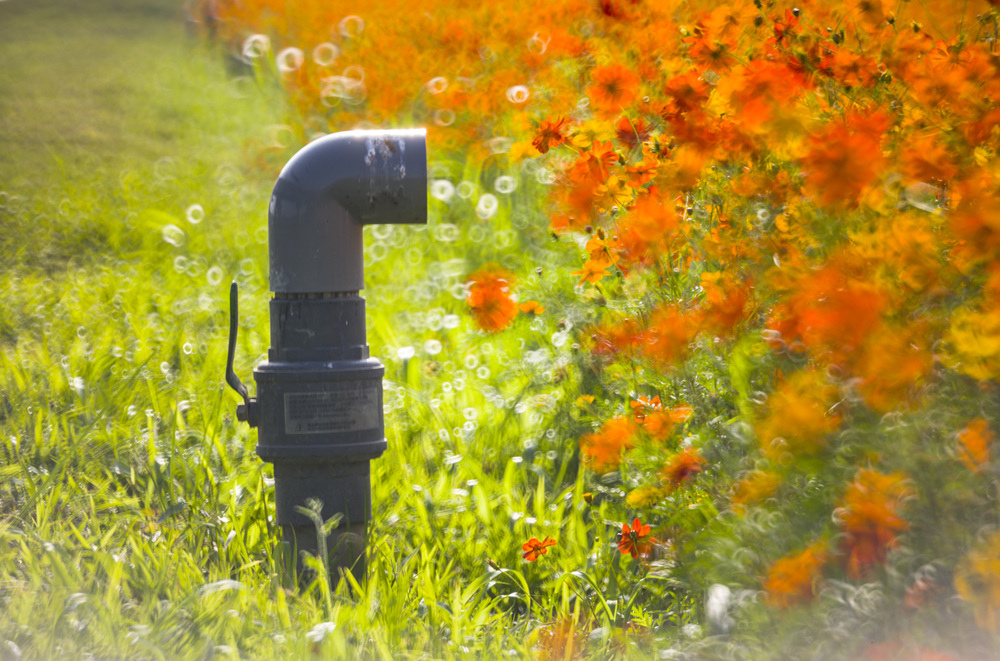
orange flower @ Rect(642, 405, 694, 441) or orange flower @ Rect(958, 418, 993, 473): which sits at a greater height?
orange flower @ Rect(958, 418, 993, 473)

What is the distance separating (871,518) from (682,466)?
0.44m

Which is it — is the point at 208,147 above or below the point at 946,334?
above

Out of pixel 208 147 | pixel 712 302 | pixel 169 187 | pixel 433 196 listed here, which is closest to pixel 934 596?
pixel 712 302

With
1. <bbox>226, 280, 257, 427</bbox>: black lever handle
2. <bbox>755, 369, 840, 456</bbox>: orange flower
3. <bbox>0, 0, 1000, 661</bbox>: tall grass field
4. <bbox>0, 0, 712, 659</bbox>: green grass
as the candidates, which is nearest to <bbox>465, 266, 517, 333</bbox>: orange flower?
<bbox>0, 0, 1000, 661</bbox>: tall grass field

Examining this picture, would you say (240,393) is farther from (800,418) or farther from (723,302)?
(800,418)

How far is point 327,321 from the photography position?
2096 millimetres

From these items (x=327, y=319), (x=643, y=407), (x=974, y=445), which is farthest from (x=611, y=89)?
(x=974, y=445)

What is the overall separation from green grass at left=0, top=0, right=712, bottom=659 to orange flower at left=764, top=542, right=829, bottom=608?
33 cm

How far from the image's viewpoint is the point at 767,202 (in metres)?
1.95

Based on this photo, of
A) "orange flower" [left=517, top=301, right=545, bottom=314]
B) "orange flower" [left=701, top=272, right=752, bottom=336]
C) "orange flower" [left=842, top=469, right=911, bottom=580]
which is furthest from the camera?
"orange flower" [left=517, top=301, right=545, bottom=314]

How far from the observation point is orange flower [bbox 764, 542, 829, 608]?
173 centimetres

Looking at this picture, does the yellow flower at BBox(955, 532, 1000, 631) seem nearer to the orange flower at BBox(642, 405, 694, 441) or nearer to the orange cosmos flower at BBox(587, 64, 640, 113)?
the orange flower at BBox(642, 405, 694, 441)

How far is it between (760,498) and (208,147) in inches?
241

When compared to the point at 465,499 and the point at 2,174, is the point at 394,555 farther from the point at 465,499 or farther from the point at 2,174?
the point at 2,174
